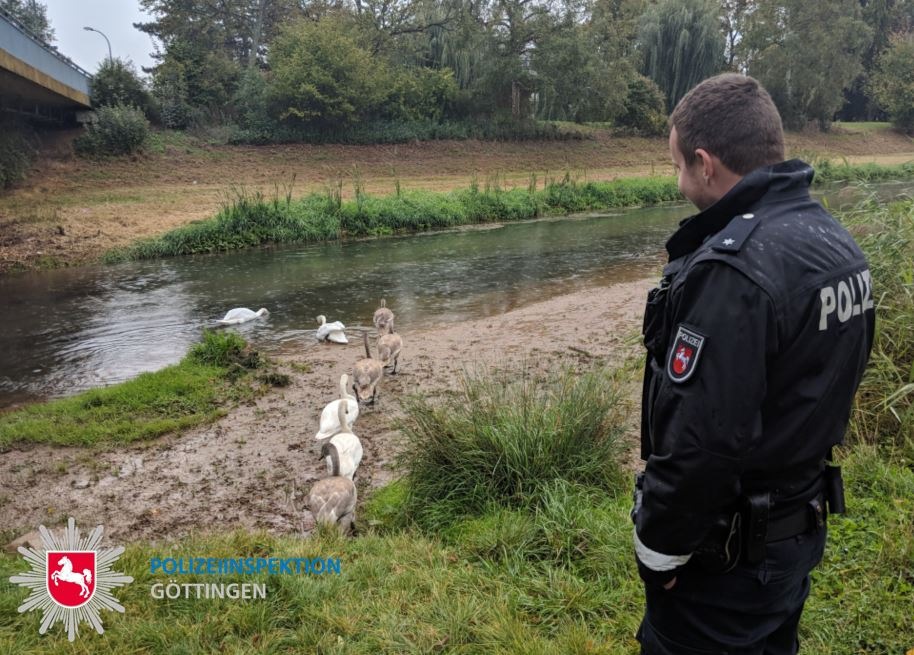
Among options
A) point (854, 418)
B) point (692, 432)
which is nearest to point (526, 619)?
point (692, 432)

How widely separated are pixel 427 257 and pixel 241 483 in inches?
508

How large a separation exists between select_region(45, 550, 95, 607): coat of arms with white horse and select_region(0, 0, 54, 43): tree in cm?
4983

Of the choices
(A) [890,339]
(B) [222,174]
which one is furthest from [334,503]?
(B) [222,174]

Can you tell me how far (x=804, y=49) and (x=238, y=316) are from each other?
1870 inches

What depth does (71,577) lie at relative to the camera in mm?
3387

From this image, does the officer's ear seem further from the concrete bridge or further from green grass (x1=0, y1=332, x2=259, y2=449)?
the concrete bridge

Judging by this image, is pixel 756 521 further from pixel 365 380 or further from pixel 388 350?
pixel 388 350

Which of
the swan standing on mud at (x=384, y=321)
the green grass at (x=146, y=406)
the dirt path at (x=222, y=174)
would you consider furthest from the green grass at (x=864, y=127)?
the green grass at (x=146, y=406)

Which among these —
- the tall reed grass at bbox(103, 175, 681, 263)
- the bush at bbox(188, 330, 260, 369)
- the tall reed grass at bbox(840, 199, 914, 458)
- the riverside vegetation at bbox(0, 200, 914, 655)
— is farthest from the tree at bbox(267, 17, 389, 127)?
the riverside vegetation at bbox(0, 200, 914, 655)

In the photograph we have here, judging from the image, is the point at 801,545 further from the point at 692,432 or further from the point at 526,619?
the point at 526,619

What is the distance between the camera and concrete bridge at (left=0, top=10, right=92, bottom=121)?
19406 millimetres

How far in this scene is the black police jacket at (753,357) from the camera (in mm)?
1730

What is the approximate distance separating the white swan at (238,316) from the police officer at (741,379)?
35.5ft

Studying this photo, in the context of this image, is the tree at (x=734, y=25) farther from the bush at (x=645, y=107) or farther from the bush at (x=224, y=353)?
the bush at (x=224, y=353)
